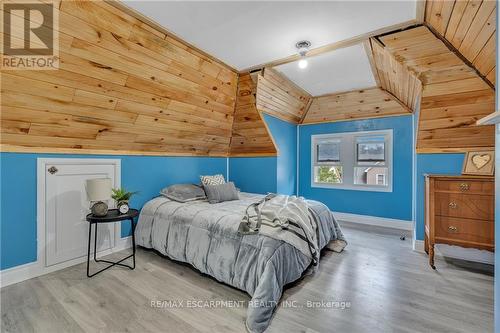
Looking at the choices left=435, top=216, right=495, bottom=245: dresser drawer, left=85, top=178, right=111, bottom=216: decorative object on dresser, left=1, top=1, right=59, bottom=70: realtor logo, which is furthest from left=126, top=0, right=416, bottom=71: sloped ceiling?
left=435, top=216, right=495, bottom=245: dresser drawer

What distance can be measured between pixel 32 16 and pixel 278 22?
184 centimetres

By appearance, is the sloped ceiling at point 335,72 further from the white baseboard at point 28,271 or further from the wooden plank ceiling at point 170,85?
the white baseboard at point 28,271

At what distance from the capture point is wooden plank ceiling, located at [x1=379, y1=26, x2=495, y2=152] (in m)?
2.22

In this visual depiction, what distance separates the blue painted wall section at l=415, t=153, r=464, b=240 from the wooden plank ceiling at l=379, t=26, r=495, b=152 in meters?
0.11

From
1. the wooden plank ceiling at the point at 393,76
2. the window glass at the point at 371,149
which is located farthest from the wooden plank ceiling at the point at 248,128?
the window glass at the point at 371,149

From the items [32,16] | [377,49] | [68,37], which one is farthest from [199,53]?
[377,49]

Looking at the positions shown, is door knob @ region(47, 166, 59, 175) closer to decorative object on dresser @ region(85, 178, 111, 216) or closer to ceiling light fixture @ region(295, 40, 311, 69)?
decorative object on dresser @ region(85, 178, 111, 216)

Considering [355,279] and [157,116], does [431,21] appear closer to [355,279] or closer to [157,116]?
[355,279]

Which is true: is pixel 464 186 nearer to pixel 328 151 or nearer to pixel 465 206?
pixel 465 206

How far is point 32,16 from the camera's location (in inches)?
65.2

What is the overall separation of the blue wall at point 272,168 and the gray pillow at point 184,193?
1.20 metres

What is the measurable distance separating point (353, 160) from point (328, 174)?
56 cm

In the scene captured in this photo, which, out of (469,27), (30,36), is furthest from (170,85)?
(469,27)

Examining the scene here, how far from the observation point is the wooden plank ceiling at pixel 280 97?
136 inches
